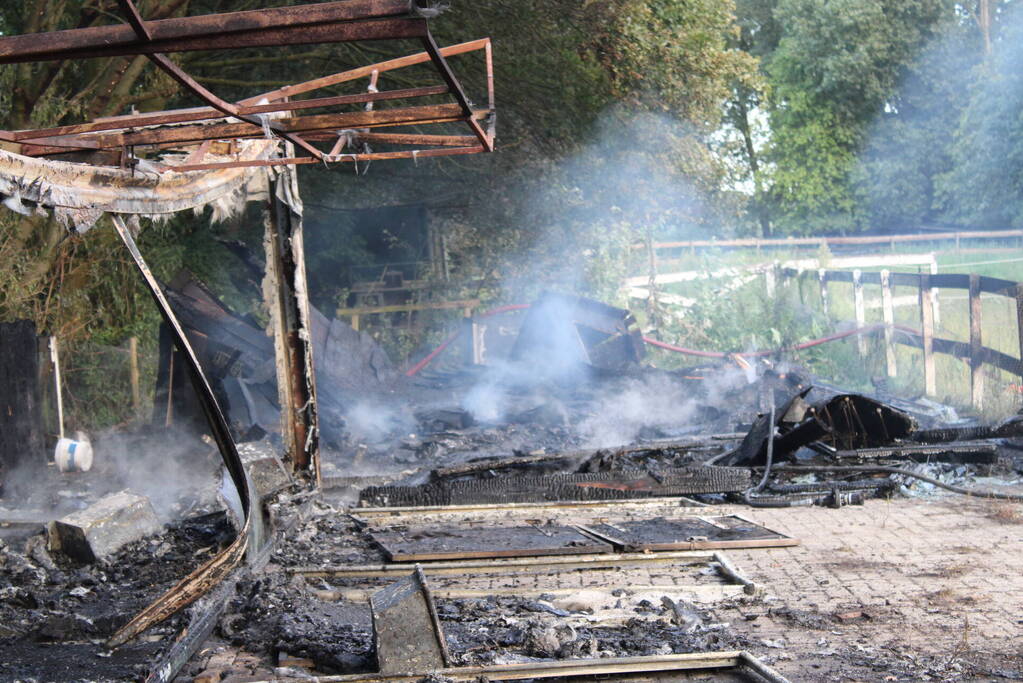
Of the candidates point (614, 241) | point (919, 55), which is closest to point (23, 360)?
point (614, 241)

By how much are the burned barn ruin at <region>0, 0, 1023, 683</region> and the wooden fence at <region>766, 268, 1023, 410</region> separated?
0.07 meters

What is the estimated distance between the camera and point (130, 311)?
1552 cm

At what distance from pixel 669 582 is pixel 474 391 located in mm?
Answer: 10661

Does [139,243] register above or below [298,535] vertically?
above

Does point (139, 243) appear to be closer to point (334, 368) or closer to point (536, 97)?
point (334, 368)

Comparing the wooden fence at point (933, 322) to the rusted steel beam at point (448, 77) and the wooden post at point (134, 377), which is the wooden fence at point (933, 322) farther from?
the wooden post at point (134, 377)

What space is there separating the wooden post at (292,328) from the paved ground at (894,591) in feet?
14.0

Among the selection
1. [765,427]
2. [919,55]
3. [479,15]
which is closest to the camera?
[765,427]

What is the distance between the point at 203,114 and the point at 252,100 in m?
1.41

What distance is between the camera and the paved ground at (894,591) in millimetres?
4730

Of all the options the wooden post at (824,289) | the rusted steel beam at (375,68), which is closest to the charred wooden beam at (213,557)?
the rusted steel beam at (375,68)

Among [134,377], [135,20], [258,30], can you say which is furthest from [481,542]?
[134,377]

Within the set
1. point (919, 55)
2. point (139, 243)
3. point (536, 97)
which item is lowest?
point (139, 243)

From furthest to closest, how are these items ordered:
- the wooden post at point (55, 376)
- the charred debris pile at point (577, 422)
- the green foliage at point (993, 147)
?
the green foliage at point (993, 147)
the wooden post at point (55, 376)
the charred debris pile at point (577, 422)
